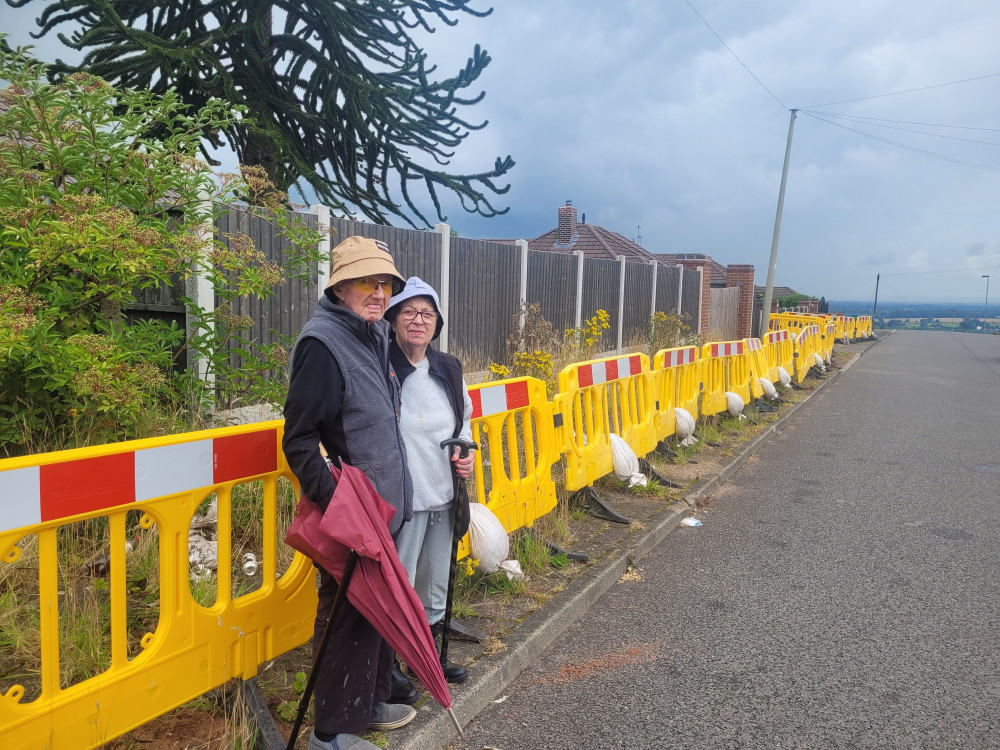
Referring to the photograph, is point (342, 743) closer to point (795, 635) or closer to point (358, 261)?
point (358, 261)

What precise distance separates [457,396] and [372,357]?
0.56 m

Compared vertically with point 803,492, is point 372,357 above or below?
above

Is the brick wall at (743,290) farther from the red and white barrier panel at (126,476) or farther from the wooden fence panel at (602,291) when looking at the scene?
the red and white barrier panel at (126,476)

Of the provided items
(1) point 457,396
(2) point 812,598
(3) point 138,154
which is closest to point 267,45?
(3) point 138,154

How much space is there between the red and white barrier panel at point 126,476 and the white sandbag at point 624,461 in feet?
11.9

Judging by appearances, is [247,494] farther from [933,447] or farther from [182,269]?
[933,447]

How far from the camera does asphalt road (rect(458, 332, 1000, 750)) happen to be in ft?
9.89

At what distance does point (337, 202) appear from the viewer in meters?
10.1

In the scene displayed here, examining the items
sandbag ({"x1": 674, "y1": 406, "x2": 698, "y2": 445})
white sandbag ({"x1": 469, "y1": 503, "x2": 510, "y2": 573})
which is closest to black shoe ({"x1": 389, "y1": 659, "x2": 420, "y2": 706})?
white sandbag ({"x1": 469, "y1": 503, "x2": 510, "y2": 573})

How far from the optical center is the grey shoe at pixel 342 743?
2590 millimetres

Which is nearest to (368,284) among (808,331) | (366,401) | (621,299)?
(366,401)

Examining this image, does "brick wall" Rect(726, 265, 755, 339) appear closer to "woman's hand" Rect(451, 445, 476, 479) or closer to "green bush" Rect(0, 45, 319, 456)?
"green bush" Rect(0, 45, 319, 456)

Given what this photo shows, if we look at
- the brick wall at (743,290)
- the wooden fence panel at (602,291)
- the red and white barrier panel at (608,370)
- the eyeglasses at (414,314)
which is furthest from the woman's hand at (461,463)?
the brick wall at (743,290)

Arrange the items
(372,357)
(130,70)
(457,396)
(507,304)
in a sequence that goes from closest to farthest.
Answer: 1. (372,357)
2. (457,396)
3. (130,70)
4. (507,304)
